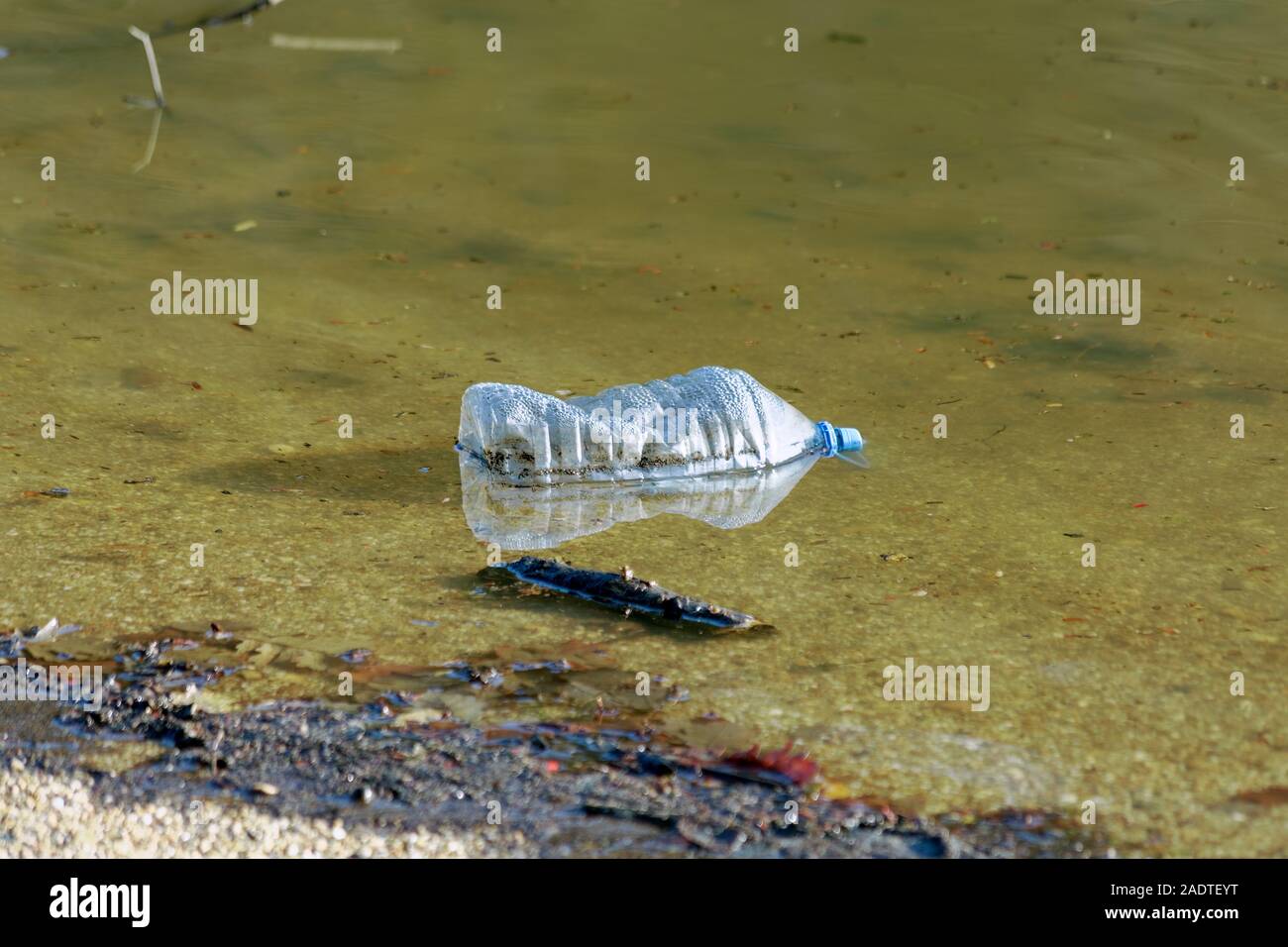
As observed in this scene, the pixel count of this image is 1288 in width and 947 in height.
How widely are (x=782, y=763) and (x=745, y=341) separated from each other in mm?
2738

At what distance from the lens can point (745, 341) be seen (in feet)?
→ 16.6

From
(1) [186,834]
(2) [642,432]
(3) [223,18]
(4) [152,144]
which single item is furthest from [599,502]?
(3) [223,18]

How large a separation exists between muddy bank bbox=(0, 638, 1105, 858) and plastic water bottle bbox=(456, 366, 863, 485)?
4.45ft

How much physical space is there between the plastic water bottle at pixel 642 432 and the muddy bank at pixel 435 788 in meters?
1.35

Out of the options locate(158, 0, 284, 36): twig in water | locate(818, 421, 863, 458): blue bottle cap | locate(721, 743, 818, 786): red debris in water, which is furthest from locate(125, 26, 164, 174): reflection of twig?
locate(721, 743, 818, 786): red debris in water

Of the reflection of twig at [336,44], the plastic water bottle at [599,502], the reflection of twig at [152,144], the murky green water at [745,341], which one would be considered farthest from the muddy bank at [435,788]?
the reflection of twig at [336,44]

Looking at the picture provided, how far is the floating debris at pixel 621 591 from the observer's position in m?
3.01

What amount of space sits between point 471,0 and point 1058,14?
294 cm

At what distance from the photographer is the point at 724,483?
3979 millimetres

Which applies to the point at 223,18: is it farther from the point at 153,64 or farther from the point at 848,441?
the point at 848,441

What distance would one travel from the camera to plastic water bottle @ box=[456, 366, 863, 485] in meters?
3.93

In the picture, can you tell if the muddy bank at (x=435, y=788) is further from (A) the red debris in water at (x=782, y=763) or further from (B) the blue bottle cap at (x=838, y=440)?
(B) the blue bottle cap at (x=838, y=440)
